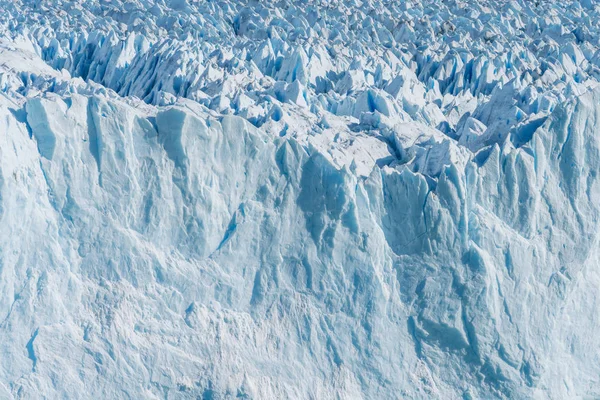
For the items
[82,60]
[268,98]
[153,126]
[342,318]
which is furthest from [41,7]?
[342,318]

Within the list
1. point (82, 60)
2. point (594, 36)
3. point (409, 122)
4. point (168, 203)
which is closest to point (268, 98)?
point (409, 122)

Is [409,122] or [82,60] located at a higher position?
[409,122]

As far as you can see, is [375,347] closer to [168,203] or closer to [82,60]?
[168,203]

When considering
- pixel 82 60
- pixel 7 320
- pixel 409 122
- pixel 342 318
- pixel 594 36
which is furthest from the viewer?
pixel 594 36

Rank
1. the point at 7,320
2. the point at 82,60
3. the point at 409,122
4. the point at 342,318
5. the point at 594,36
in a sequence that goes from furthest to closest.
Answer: the point at 594,36 < the point at 82,60 < the point at 409,122 < the point at 342,318 < the point at 7,320

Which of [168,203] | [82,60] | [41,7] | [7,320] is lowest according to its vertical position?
[41,7]

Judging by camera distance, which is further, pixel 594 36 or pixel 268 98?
pixel 594 36
